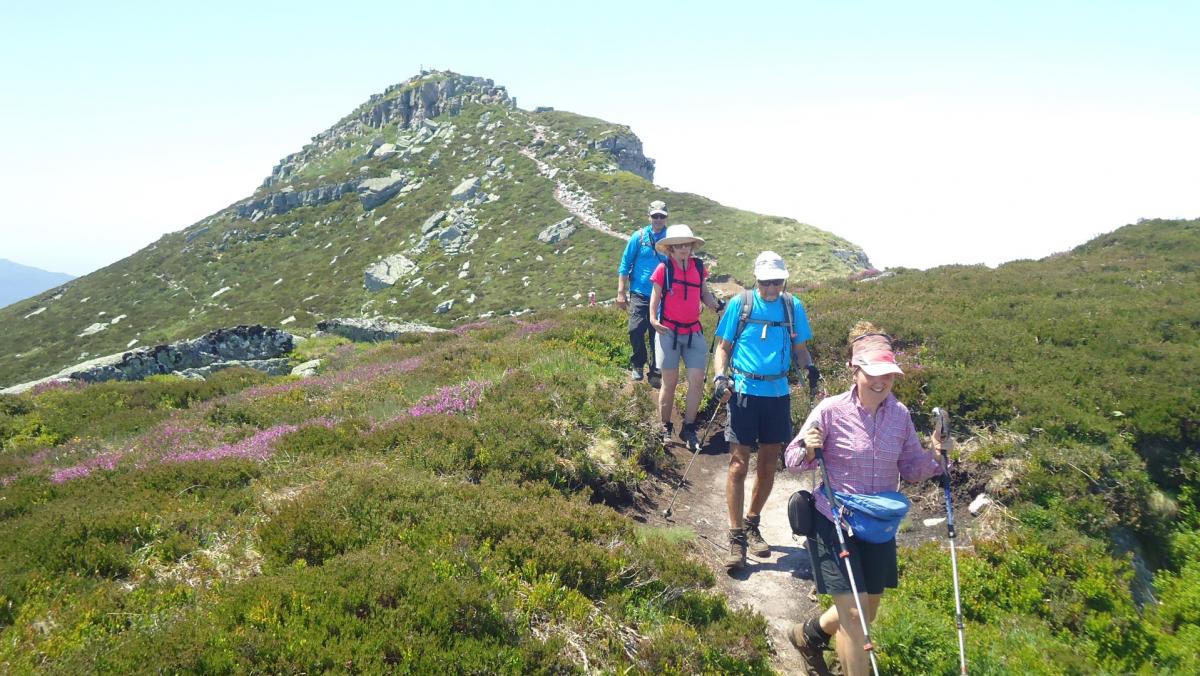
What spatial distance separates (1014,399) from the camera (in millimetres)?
8969

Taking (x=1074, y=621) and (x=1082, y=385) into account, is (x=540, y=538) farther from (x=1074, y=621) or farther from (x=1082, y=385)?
(x=1082, y=385)

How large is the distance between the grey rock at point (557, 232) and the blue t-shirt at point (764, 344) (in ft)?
181

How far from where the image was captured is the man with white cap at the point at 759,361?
20.5 feet

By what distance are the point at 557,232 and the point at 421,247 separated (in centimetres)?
1718

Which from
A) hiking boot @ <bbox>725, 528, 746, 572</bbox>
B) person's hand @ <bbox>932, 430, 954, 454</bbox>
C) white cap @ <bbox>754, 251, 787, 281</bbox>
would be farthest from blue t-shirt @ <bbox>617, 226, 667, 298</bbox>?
person's hand @ <bbox>932, 430, 954, 454</bbox>

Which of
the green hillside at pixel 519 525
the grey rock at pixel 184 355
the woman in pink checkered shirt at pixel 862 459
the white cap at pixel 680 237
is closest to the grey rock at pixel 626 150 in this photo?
the grey rock at pixel 184 355

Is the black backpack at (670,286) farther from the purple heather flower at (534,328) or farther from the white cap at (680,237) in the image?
the purple heather flower at (534,328)

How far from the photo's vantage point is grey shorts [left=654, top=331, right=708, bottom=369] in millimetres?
8688

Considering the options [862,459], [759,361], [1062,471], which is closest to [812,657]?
[862,459]

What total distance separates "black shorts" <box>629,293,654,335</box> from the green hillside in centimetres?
118

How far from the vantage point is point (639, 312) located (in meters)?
10.2

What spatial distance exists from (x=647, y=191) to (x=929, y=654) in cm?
6724

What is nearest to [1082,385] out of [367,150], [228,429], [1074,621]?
[1074,621]

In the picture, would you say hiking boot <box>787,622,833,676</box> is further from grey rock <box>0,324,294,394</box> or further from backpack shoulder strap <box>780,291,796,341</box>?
grey rock <box>0,324,294,394</box>
